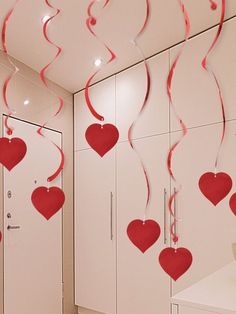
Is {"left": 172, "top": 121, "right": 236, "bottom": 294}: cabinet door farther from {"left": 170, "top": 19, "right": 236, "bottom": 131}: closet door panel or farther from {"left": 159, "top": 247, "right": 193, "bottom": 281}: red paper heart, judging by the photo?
{"left": 159, "top": 247, "right": 193, "bottom": 281}: red paper heart

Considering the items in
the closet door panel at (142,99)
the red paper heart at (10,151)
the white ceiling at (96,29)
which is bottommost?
the red paper heart at (10,151)

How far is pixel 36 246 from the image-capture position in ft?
10.9

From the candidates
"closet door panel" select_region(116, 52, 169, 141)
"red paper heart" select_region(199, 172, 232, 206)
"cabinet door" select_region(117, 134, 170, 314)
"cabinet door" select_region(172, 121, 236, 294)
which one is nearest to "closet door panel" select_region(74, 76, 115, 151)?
"closet door panel" select_region(116, 52, 169, 141)

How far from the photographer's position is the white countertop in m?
1.19

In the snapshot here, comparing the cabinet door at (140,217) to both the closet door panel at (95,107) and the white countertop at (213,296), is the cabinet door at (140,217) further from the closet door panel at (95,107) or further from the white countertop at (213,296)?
the white countertop at (213,296)

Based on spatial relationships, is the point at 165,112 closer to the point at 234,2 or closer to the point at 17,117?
the point at 234,2

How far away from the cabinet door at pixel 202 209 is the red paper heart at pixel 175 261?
2021 mm

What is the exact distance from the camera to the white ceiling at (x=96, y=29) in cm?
245

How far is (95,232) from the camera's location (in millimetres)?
3666

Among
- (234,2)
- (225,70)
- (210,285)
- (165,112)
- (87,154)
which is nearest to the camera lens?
(210,285)

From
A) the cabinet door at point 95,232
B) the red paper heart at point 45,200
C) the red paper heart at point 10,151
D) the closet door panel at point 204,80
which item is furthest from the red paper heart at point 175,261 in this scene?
the cabinet door at point 95,232

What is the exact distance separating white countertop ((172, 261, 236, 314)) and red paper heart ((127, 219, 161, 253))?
59 centimetres

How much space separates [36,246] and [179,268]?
2777 mm

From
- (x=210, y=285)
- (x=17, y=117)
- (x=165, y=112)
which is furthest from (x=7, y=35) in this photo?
(x=210, y=285)
